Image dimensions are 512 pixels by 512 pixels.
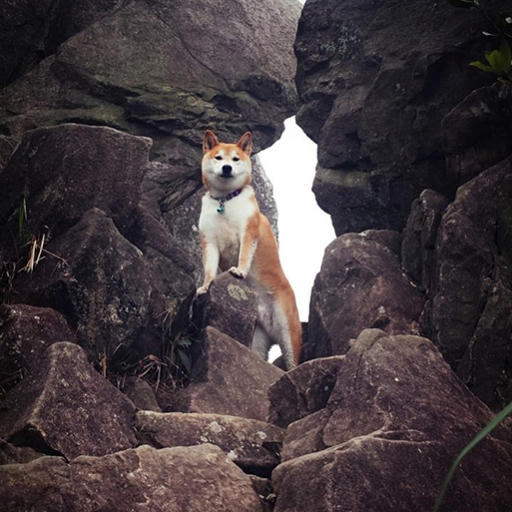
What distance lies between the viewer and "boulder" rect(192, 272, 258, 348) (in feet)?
25.7

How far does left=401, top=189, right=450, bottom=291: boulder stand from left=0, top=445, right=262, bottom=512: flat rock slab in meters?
3.48

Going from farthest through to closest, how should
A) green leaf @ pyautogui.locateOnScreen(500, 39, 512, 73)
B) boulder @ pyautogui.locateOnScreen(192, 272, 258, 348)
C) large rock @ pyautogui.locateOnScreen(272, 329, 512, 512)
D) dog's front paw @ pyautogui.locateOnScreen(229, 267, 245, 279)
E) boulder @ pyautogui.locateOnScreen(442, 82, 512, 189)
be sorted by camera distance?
dog's front paw @ pyautogui.locateOnScreen(229, 267, 245, 279) → boulder @ pyautogui.locateOnScreen(192, 272, 258, 348) → boulder @ pyautogui.locateOnScreen(442, 82, 512, 189) → green leaf @ pyautogui.locateOnScreen(500, 39, 512, 73) → large rock @ pyautogui.locateOnScreen(272, 329, 512, 512)

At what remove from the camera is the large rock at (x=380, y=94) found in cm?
797

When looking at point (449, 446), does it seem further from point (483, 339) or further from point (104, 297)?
point (104, 297)

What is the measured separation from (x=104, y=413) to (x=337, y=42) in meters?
6.06

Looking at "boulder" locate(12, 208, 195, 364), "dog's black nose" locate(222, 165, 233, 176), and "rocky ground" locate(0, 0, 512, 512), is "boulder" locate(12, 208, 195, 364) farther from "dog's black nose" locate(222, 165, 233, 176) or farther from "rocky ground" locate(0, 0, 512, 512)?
"dog's black nose" locate(222, 165, 233, 176)

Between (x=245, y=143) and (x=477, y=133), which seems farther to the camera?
(x=245, y=143)

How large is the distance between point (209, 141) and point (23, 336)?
181 inches

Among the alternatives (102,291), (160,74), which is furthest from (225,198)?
(102,291)

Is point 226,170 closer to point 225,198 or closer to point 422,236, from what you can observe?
point 225,198

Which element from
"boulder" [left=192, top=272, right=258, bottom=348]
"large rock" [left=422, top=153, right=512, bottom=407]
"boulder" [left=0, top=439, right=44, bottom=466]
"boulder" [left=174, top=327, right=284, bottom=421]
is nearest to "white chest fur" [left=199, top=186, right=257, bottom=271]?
"boulder" [left=192, top=272, right=258, bottom=348]

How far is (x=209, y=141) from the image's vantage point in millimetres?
9805

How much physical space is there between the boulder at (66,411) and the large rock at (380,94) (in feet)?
13.8

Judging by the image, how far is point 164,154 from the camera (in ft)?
33.7
